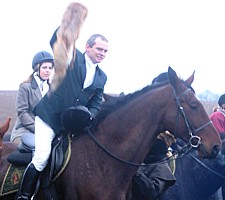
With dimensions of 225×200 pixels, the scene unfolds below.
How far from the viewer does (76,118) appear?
482 centimetres

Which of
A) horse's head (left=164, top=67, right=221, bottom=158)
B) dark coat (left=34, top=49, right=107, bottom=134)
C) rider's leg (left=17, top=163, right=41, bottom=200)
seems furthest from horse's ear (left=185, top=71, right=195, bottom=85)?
rider's leg (left=17, top=163, right=41, bottom=200)

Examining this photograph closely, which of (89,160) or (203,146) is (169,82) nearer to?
(203,146)

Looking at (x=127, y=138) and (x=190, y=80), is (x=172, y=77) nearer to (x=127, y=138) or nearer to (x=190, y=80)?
(x=190, y=80)

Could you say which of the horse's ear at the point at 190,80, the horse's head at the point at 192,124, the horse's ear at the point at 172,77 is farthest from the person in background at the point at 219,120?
the horse's ear at the point at 172,77

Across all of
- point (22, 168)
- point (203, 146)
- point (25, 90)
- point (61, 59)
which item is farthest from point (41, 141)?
point (203, 146)

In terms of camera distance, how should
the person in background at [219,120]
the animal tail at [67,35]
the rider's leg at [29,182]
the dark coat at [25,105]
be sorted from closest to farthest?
the animal tail at [67,35] → the rider's leg at [29,182] → the dark coat at [25,105] → the person in background at [219,120]

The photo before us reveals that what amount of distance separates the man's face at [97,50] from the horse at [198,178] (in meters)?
2.65

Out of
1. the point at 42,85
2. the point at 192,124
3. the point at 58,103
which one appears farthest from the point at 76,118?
the point at 42,85

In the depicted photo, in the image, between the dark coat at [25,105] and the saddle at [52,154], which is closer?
the saddle at [52,154]

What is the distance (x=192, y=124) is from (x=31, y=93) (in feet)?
8.42

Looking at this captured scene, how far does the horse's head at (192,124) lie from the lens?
4.84 m

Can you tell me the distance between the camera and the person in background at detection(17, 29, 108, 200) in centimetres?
487

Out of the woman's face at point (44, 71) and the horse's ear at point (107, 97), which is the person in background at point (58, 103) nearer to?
the horse's ear at point (107, 97)

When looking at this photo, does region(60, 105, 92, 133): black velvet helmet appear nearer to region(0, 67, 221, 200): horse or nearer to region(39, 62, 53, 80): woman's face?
region(0, 67, 221, 200): horse
